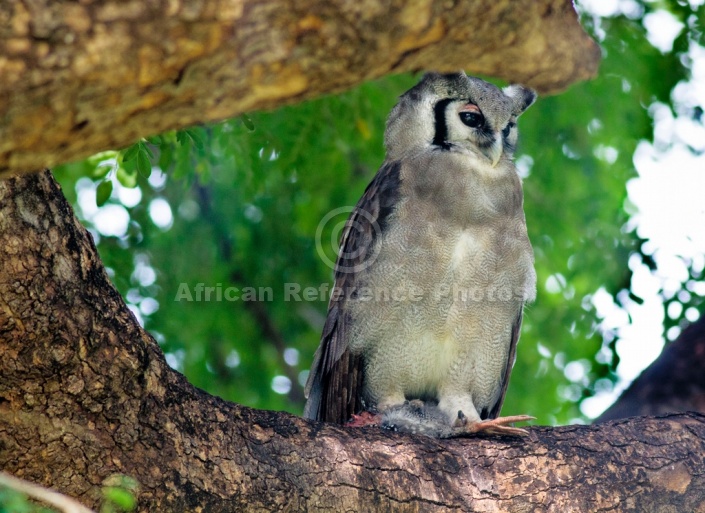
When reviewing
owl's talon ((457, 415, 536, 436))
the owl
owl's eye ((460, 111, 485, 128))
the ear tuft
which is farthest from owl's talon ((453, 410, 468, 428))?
the ear tuft

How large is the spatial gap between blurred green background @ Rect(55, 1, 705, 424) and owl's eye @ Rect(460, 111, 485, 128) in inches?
43.7

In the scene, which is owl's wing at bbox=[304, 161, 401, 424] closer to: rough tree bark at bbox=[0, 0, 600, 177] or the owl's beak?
the owl's beak

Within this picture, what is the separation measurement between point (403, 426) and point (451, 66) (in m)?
2.75

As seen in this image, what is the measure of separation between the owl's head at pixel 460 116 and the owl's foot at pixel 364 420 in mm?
1540

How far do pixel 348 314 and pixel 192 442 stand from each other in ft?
5.74

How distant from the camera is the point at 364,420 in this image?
4.40m

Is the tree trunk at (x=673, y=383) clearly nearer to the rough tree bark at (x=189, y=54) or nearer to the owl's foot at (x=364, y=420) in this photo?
the owl's foot at (x=364, y=420)

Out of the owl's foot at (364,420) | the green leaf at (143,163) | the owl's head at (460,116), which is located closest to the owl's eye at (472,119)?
the owl's head at (460,116)

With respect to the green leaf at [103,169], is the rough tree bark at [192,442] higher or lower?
lower

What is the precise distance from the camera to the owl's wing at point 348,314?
181 inches

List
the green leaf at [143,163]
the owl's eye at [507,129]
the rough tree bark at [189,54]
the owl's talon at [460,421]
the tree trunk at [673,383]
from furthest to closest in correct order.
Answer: the tree trunk at [673,383]
the owl's eye at [507,129]
the owl's talon at [460,421]
the green leaf at [143,163]
the rough tree bark at [189,54]

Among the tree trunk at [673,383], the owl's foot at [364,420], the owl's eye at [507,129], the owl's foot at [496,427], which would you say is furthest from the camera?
the tree trunk at [673,383]

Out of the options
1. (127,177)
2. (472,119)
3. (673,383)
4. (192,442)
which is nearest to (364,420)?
(192,442)

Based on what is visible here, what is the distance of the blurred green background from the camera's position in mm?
5594
